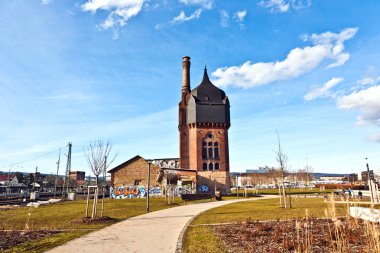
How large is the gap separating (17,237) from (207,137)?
5044 centimetres

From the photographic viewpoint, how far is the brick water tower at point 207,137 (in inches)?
2281

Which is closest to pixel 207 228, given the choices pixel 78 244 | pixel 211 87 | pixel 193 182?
pixel 78 244

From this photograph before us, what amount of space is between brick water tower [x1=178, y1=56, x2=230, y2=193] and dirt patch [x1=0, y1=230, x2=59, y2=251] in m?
44.7

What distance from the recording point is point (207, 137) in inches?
2376

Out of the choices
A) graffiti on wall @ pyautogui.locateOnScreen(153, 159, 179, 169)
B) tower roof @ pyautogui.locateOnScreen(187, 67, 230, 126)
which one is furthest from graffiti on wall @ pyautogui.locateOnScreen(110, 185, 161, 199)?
tower roof @ pyautogui.locateOnScreen(187, 67, 230, 126)

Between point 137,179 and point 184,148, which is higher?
point 184,148

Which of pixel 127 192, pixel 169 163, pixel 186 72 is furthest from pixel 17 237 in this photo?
pixel 186 72

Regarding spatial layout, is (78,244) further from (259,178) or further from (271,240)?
(259,178)

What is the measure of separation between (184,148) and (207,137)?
678 centimetres

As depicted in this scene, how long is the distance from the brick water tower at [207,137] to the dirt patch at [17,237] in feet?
147

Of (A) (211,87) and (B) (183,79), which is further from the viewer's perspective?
(B) (183,79)

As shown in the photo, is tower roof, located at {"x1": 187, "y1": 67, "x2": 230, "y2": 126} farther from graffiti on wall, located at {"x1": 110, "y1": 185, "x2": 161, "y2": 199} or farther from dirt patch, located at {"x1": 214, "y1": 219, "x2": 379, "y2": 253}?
dirt patch, located at {"x1": 214, "y1": 219, "x2": 379, "y2": 253}

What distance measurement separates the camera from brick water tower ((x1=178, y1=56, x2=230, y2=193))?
57938 mm

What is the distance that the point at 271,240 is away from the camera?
31.9 ft
